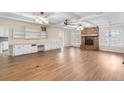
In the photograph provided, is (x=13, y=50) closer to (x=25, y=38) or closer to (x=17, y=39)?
(x=17, y=39)

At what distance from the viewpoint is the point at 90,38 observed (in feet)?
37.3

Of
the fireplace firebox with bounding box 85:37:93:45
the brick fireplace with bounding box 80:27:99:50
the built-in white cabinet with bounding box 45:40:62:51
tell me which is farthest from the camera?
the fireplace firebox with bounding box 85:37:93:45

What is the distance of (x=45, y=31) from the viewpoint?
991cm

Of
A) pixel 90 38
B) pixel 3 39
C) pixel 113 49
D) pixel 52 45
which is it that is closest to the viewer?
pixel 3 39

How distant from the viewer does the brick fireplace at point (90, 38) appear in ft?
35.9

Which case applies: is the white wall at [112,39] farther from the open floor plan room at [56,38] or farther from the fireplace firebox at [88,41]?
the fireplace firebox at [88,41]

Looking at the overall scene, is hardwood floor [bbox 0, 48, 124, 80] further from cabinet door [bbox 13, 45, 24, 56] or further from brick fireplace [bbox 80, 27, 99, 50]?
brick fireplace [bbox 80, 27, 99, 50]

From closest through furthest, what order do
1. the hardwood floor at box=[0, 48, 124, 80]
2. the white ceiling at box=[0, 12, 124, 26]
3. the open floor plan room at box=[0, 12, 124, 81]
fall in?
1. the hardwood floor at box=[0, 48, 124, 80]
2. the white ceiling at box=[0, 12, 124, 26]
3. the open floor plan room at box=[0, 12, 124, 81]

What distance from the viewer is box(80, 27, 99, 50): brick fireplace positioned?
10938 millimetres

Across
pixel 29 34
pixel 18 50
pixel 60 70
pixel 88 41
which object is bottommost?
pixel 60 70

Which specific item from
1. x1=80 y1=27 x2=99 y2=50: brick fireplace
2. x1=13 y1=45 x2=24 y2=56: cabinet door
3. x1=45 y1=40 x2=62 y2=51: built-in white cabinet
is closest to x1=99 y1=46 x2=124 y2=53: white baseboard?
x1=80 y1=27 x2=99 y2=50: brick fireplace

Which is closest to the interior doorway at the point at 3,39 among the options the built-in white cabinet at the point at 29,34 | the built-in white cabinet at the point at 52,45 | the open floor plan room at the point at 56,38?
the open floor plan room at the point at 56,38

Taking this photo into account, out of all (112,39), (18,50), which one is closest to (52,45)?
(18,50)

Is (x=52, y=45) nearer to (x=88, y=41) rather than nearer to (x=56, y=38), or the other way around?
(x=56, y=38)
